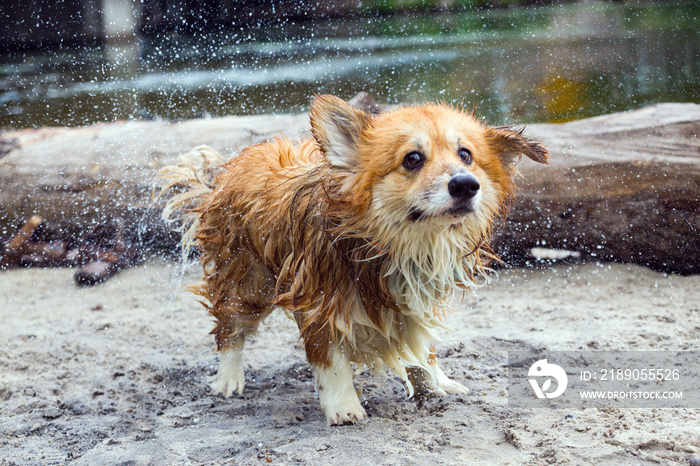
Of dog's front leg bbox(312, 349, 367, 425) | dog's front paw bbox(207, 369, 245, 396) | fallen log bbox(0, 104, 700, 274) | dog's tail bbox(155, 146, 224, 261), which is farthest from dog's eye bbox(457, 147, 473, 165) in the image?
fallen log bbox(0, 104, 700, 274)

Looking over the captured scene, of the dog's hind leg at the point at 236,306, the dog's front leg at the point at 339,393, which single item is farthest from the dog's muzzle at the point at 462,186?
the dog's hind leg at the point at 236,306

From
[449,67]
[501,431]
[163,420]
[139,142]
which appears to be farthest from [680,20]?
[163,420]

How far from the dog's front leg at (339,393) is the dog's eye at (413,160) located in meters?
1.18

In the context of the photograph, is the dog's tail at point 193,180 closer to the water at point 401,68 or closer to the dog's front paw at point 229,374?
the dog's front paw at point 229,374

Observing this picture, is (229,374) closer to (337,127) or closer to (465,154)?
(337,127)

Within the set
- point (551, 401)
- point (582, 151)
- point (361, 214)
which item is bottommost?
point (551, 401)

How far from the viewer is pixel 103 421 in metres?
4.02

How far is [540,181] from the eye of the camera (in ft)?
20.1

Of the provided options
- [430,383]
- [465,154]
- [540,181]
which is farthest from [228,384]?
[540,181]

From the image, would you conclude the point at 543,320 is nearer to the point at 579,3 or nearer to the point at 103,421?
the point at 103,421

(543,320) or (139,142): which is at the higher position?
(139,142)

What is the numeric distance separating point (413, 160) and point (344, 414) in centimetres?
151

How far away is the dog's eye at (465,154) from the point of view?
3127 mm

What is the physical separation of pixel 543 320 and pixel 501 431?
222 cm
